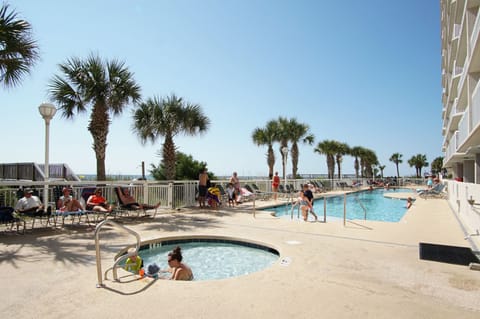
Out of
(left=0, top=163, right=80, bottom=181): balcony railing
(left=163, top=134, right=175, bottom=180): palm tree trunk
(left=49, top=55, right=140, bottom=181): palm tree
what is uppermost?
(left=49, top=55, right=140, bottom=181): palm tree

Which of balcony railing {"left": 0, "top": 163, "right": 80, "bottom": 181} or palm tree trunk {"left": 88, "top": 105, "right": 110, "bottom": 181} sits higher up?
palm tree trunk {"left": 88, "top": 105, "right": 110, "bottom": 181}

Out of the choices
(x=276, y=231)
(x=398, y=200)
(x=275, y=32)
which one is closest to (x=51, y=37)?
(x=276, y=231)

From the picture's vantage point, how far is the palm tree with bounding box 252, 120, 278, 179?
23.5 meters

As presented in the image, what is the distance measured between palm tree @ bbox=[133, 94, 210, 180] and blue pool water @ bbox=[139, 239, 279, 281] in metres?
6.84

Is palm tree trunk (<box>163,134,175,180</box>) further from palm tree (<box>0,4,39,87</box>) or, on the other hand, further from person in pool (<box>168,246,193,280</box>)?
person in pool (<box>168,246,193,280</box>)

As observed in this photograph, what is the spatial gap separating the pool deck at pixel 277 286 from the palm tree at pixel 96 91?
5680 mm

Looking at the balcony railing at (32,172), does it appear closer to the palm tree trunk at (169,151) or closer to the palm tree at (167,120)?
the palm tree at (167,120)

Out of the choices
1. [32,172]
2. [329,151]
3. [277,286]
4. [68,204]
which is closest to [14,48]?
[68,204]

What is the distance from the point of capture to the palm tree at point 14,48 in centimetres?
655

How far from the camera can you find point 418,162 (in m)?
62.5

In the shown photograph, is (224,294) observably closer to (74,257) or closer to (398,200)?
(74,257)

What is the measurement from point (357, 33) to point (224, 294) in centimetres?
1348

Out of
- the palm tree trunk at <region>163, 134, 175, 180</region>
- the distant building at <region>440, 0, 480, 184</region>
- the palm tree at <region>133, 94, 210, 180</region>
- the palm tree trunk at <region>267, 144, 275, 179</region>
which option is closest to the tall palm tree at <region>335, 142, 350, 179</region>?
the palm tree trunk at <region>267, 144, 275, 179</region>

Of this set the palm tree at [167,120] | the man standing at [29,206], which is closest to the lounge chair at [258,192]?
the palm tree at [167,120]
